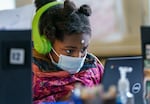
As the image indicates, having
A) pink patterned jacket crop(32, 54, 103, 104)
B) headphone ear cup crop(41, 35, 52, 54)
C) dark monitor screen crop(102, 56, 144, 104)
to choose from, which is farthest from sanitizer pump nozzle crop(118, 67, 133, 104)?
headphone ear cup crop(41, 35, 52, 54)

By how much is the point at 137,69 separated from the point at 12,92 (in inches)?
18.4

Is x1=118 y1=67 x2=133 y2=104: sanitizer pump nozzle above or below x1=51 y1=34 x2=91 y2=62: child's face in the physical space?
below

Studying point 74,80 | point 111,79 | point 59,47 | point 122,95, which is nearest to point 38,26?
point 59,47

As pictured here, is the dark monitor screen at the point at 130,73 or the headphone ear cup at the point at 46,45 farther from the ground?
the headphone ear cup at the point at 46,45

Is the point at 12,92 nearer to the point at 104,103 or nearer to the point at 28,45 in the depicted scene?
the point at 28,45

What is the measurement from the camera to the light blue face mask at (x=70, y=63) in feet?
5.14

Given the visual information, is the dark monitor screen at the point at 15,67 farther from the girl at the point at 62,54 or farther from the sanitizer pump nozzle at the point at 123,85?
the girl at the point at 62,54

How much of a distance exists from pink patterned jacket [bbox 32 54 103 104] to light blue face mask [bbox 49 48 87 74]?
2 centimetres

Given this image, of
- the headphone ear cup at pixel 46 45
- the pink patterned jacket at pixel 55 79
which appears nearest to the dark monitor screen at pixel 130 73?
the pink patterned jacket at pixel 55 79

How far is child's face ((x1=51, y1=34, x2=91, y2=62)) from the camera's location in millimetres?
1521

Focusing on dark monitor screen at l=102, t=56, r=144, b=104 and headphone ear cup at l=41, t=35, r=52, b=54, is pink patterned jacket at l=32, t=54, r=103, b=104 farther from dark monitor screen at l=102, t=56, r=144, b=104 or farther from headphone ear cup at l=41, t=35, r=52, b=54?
dark monitor screen at l=102, t=56, r=144, b=104

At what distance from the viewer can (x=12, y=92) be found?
1.05 m

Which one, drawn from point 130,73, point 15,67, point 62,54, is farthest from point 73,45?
point 15,67

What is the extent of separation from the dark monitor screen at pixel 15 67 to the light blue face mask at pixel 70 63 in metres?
0.52
